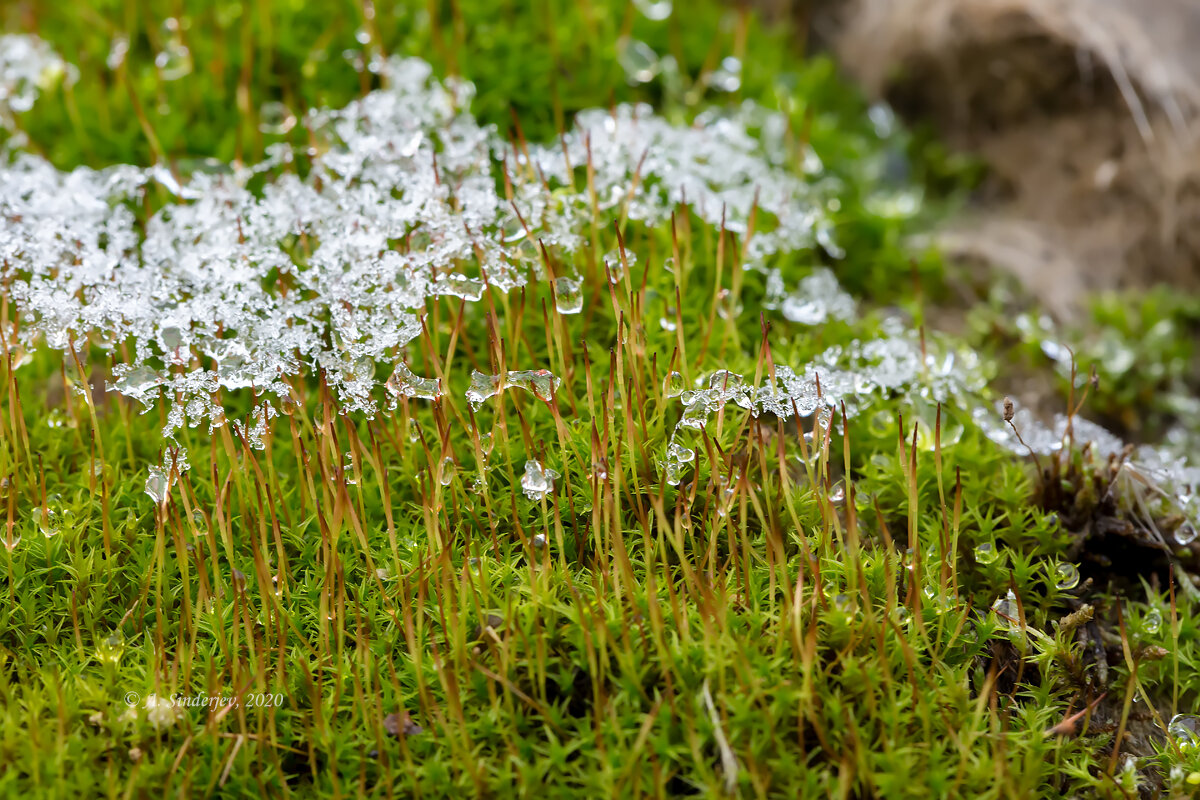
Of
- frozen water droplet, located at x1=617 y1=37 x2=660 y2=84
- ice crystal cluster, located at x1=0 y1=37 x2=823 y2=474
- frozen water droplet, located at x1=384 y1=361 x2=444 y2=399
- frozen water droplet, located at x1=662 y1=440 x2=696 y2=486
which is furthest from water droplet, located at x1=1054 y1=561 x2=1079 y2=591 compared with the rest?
frozen water droplet, located at x1=617 y1=37 x2=660 y2=84

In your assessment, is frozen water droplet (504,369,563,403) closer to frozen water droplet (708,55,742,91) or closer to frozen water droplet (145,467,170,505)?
frozen water droplet (145,467,170,505)

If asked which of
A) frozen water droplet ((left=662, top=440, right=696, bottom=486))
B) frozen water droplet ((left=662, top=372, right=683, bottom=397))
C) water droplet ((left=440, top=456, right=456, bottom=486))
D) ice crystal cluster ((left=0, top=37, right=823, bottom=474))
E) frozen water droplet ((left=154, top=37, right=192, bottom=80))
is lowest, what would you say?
frozen water droplet ((left=662, top=440, right=696, bottom=486))

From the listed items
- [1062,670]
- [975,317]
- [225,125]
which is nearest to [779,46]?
[975,317]

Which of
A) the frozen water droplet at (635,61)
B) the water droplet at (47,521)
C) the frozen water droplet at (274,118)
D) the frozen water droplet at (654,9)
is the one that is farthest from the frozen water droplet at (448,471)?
the frozen water droplet at (654,9)

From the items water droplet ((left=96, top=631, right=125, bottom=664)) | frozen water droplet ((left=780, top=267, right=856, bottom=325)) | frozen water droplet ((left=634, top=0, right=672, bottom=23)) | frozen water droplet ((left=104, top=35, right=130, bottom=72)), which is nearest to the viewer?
water droplet ((left=96, top=631, right=125, bottom=664))

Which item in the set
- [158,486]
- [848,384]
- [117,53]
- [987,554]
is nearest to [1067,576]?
[987,554]

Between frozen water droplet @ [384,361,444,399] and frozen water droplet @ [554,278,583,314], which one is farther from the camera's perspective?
frozen water droplet @ [554,278,583,314]

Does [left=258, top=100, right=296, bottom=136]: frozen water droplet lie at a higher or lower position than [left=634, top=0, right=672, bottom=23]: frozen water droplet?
lower

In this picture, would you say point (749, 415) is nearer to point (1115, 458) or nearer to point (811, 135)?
point (1115, 458)
